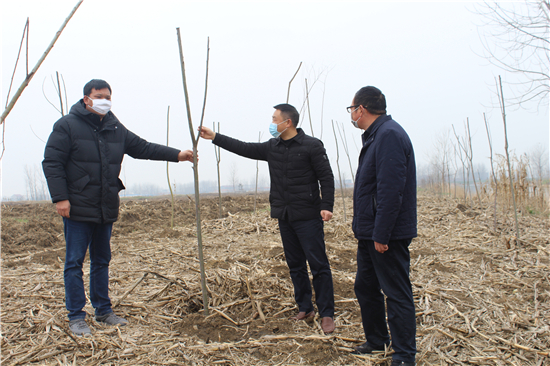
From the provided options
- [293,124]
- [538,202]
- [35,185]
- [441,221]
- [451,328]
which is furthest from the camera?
[35,185]

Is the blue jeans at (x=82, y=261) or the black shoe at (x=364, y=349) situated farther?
the blue jeans at (x=82, y=261)

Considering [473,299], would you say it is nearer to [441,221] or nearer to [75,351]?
[75,351]

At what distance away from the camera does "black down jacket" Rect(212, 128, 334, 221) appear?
294 cm

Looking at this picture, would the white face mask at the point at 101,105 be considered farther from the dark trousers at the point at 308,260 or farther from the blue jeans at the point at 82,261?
the dark trousers at the point at 308,260

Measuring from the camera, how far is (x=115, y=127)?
295cm

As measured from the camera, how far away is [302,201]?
2.95m

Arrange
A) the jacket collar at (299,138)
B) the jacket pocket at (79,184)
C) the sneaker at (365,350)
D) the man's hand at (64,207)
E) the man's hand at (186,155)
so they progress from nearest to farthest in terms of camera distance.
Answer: the sneaker at (365,350), the man's hand at (64,207), the jacket pocket at (79,184), the jacket collar at (299,138), the man's hand at (186,155)

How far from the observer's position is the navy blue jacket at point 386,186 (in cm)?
212

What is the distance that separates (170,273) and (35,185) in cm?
4116

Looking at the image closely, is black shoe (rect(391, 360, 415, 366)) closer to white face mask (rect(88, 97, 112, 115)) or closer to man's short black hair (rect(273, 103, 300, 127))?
man's short black hair (rect(273, 103, 300, 127))

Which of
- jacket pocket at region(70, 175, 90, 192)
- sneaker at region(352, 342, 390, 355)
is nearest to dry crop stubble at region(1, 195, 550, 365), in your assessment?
sneaker at region(352, 342, 390, 355)

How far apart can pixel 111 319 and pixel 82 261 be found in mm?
529

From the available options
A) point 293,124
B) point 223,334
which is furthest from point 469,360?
point 293,124

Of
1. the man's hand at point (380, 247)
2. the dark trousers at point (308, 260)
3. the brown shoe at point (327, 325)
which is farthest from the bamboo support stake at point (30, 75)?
the brown shoe at point (327, 325)
